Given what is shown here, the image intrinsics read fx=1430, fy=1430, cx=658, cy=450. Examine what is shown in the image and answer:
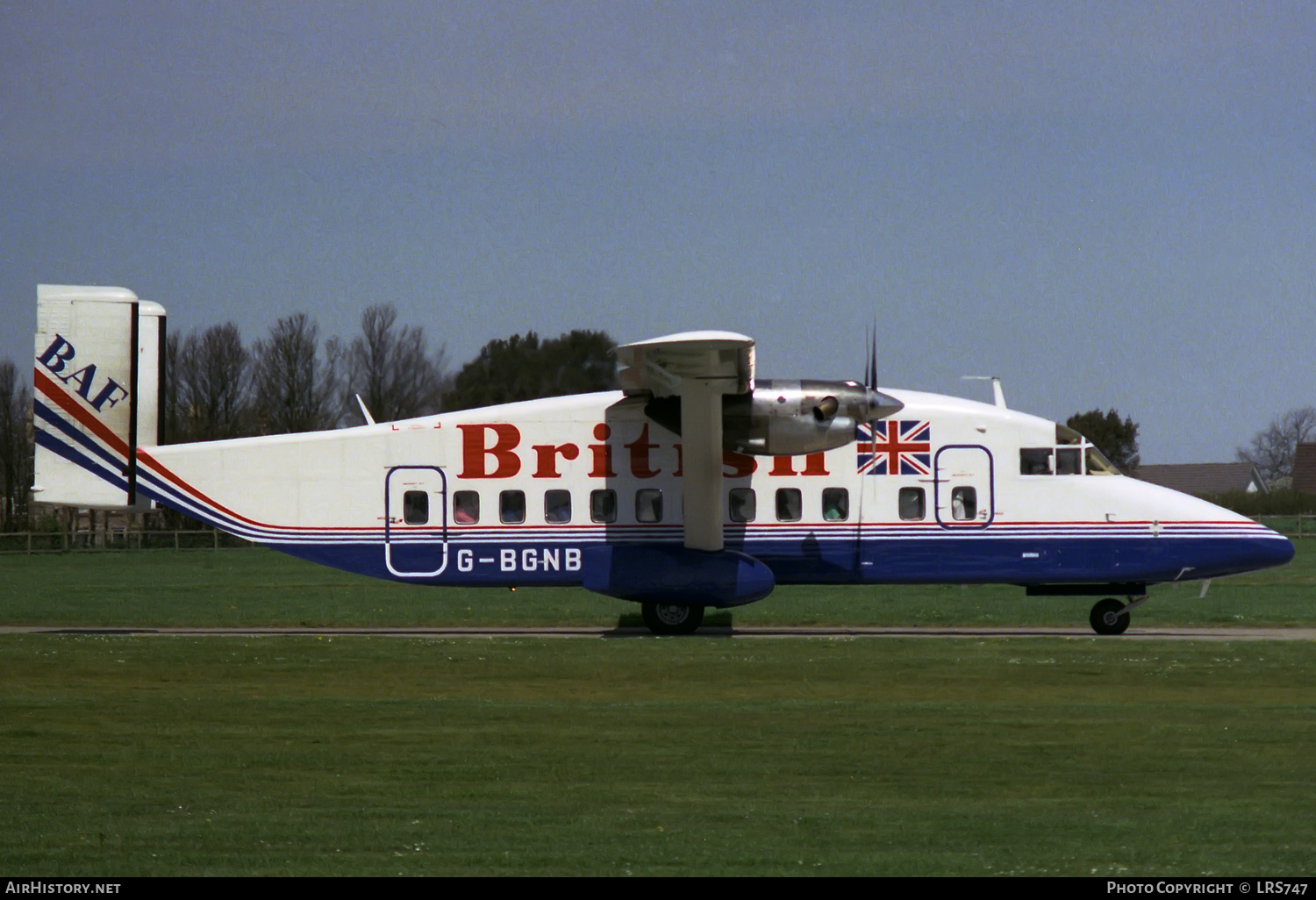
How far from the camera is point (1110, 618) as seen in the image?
21.3 metres

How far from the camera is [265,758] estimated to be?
35.1 feet

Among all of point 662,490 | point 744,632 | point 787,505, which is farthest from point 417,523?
point 787,505

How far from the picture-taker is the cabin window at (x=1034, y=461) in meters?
21.3

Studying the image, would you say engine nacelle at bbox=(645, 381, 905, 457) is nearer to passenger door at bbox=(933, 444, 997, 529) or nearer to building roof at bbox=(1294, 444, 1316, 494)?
passenger door at bbox=(933, 444, 997, 529)

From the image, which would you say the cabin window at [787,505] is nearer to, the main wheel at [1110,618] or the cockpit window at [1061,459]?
the cockpit window at [1061,459]

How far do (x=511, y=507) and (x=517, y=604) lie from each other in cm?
686

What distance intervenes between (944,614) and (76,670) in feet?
49.3

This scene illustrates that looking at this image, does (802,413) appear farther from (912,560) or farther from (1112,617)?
(1112,617)

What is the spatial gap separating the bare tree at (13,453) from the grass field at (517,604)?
44007mm

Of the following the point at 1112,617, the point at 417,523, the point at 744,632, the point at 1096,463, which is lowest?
the point at 744,632

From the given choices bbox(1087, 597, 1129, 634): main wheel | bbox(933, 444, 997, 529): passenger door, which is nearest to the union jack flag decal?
bbox(933, 444, 997, 529): passenger door

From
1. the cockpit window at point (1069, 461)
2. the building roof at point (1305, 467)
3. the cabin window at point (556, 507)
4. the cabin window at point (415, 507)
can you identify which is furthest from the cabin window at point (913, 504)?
the building roof at point (1305, 467)

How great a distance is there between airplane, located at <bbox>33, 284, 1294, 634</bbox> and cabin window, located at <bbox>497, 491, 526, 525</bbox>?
26 millimetres

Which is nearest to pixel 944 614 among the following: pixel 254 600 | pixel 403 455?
pixel 403 455
